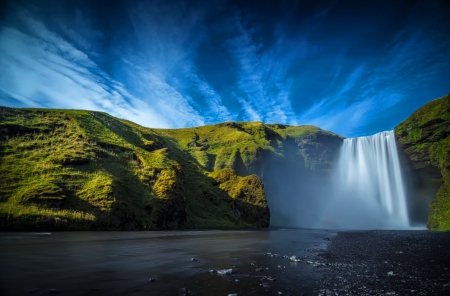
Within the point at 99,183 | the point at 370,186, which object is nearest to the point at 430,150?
the point at 370,186

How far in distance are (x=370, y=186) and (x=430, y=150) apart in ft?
109

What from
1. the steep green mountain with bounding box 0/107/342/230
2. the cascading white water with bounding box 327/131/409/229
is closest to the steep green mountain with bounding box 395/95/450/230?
the cascading white water with bounding box 327/131/409/229

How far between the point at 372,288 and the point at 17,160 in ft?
173

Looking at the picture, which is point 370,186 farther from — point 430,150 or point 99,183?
point 99,183

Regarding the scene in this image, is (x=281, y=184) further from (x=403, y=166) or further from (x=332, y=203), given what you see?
(x=403, y=166)

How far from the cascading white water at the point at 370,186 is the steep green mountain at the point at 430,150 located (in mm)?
6586

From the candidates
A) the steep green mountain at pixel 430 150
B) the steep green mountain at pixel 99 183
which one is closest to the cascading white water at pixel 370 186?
the steep green mountain at pixel 430 150

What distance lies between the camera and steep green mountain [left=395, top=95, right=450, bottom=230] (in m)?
50.4

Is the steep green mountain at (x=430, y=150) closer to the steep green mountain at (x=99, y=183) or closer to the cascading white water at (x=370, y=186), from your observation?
the cascading white water at (x=370, y=186)

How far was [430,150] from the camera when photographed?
2453 inches

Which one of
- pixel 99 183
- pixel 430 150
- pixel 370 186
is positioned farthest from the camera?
pixel 370 186

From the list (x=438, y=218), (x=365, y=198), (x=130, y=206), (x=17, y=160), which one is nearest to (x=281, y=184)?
(x=365, y=198)

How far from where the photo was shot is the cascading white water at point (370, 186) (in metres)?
78.1

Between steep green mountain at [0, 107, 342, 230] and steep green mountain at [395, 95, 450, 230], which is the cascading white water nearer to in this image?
steep green mountain at [395, 95, 450, 230]
